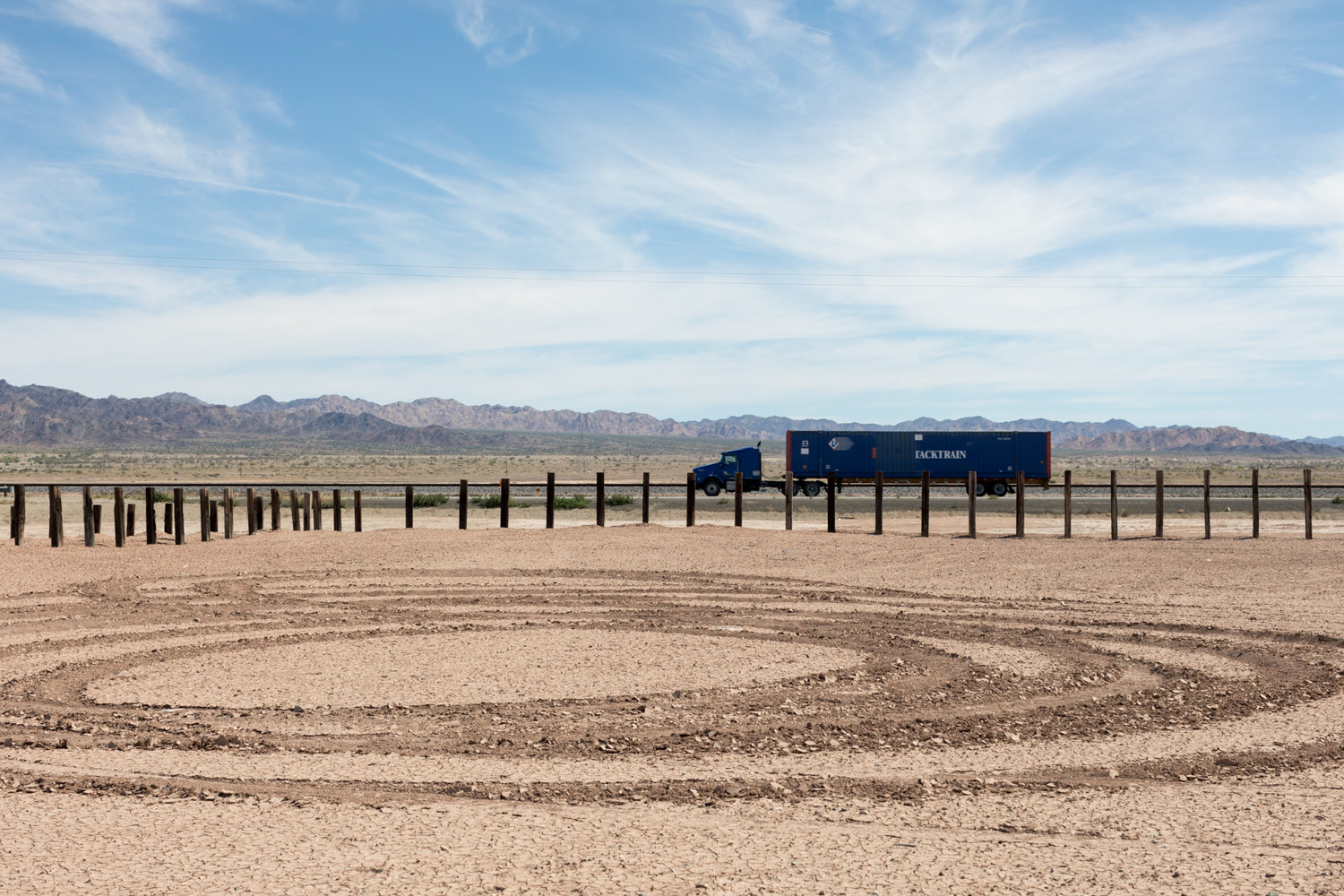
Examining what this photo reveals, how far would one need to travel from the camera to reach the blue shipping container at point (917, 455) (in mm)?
52656

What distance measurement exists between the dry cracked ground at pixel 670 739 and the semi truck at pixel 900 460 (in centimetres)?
3354

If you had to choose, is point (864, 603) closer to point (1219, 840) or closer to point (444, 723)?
point (444, 723)

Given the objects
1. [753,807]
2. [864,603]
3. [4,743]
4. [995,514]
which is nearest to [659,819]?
Answer: [753,807]

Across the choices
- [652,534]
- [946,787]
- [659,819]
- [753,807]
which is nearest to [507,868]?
[659,819]

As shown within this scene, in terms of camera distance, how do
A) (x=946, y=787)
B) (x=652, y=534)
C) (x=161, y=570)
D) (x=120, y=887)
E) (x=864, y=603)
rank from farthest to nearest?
(x=652, y=534)
(x=161, y=570)
(x=864, y=603)
(x=946, y=787)
(x=120, y=887)

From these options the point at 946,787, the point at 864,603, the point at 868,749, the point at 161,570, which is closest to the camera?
the point at 946,787

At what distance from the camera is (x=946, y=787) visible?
7777 millimetres

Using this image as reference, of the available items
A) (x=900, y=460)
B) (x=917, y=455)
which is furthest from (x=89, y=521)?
(x=917, y=455)

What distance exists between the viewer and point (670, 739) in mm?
9055

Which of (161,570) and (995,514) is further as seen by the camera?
(995,514)

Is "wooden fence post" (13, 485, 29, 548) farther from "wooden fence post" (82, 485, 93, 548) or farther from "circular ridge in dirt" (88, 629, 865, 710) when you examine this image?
"circular ridge in dirt" (88, 629, 865, 710)

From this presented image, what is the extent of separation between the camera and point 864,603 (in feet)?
57.4

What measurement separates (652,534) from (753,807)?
65.7ft

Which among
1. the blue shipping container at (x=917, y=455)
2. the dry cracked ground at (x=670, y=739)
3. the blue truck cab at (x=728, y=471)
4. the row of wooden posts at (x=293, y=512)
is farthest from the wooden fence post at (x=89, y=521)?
the blue shipping container at (x=917, y=455)
